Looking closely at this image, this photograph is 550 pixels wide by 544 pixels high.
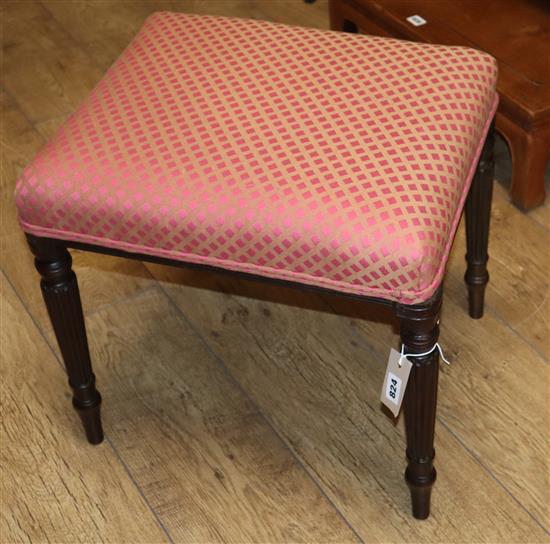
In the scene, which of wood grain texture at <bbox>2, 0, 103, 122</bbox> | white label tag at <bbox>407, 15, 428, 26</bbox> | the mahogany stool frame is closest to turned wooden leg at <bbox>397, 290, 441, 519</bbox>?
the mahogany stool frame

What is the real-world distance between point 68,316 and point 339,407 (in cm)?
42

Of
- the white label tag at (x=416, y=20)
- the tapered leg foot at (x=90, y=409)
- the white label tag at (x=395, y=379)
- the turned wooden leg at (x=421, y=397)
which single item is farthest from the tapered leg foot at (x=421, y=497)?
the white label tag at (x=416, y=20)

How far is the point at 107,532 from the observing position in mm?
1326

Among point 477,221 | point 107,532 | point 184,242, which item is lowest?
point 107,532

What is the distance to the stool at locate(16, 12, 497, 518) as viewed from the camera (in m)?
1.07


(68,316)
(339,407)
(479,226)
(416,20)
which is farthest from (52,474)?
(416,20)

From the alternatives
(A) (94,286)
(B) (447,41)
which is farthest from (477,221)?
(A) (94,286)

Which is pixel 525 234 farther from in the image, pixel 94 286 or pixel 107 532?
pixel 107 532

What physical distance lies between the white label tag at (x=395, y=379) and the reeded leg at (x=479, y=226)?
1.11 feet

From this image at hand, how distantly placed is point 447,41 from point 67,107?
0.80 m

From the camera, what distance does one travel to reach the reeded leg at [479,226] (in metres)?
1.36

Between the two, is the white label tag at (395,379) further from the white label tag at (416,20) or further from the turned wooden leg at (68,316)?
the white label tag at (416,20)

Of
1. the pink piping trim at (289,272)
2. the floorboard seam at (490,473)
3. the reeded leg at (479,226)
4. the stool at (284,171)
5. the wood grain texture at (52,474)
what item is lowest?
the wood grain texture at (52,474)

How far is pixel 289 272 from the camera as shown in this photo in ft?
3.62
